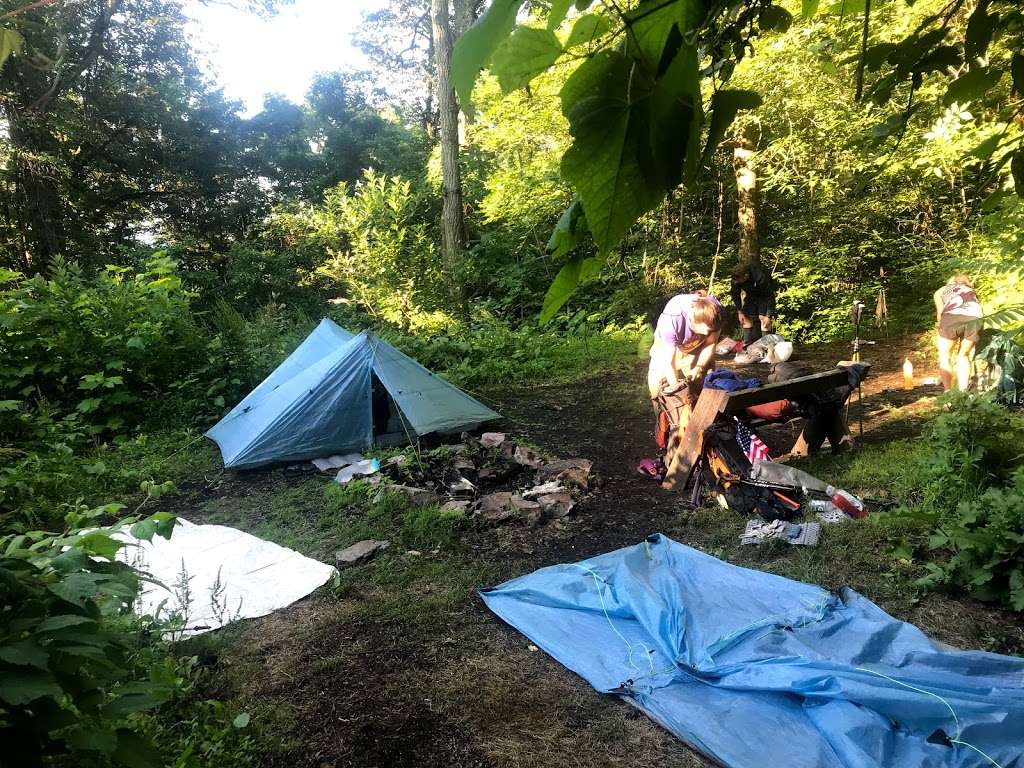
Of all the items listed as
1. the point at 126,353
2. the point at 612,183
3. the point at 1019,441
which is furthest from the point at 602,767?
the point at 126,353

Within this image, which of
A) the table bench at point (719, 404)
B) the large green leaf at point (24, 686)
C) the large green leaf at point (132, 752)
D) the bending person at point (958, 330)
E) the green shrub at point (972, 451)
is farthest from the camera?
the bending person at point (958, 330)

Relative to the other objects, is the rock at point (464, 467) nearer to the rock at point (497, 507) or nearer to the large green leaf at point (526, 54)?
the rock at point (497, 507)

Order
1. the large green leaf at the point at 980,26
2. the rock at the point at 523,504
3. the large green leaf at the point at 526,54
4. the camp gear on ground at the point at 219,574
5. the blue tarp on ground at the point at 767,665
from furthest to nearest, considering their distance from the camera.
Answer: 1. the rock at the point at 523,504
2. the camp gear on ground at the point at 219,574
3. the blue tarp on ground at the point at 767,665
4. the large green leaf at the point at 980,26
5. the large green leaf at the point at 526,54

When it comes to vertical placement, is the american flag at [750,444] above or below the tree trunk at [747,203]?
below

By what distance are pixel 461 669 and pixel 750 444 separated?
2769 mm

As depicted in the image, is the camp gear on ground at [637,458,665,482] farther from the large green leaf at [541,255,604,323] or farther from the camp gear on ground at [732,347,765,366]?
the large green leaf at [541,255,604,323]

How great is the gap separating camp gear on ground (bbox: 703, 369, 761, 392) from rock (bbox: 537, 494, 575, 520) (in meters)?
1.38

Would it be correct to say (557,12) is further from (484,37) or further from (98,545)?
(98,545)

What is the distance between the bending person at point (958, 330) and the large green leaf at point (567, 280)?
6.47m

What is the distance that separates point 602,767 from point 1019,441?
134 inches

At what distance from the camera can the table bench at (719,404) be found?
4.53 meters

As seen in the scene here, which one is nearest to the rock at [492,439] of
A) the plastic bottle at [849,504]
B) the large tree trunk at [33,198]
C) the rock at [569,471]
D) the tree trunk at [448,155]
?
the rock at [569,471]

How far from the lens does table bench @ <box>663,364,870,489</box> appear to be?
178 inches

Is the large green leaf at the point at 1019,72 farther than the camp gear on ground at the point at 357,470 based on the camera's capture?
No
